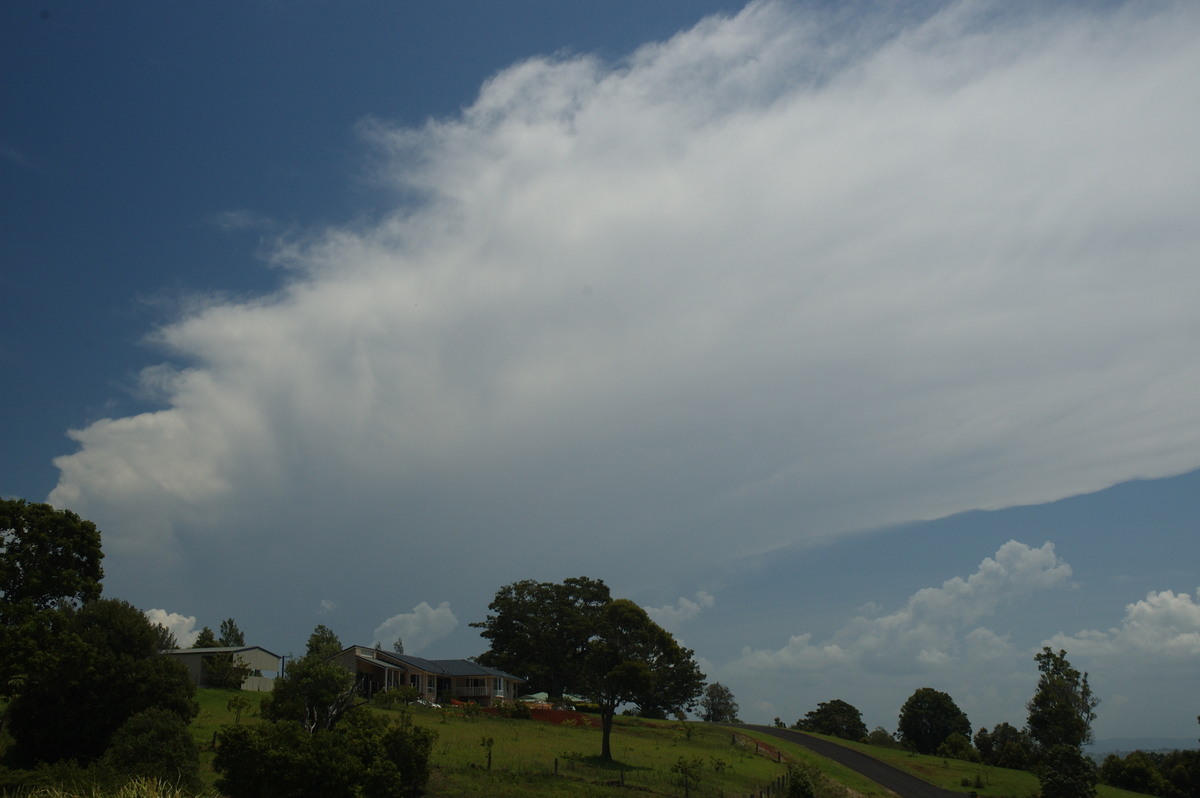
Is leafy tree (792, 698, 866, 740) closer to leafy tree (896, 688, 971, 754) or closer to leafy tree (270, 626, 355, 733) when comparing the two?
leafy tree (896, 688, 971, 754)

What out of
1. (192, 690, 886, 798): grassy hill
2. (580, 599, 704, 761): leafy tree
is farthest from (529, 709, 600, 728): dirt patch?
(580, 599, 704, 761): leafy tree

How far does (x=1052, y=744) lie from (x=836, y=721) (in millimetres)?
37783

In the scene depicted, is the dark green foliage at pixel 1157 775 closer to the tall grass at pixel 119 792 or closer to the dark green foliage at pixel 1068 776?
the dark green foliage at pixel 1068 776

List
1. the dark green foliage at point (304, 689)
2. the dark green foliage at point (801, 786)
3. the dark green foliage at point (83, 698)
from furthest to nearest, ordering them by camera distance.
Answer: the dark green foliage at point (801, 786) → the dark green foliage at point (304, 689) → the dark green foliage at point (83, 698)

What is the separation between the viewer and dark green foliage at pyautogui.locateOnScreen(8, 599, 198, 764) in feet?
94.2

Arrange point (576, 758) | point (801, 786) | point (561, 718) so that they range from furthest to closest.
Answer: point (561, 718), point (576, 758), point (801, 786)

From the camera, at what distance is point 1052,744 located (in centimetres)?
6631

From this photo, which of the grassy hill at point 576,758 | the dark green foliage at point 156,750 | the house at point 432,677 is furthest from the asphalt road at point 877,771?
the dark green foliage at point 156,750

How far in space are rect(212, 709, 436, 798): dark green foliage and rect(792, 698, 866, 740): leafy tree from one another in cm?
8632

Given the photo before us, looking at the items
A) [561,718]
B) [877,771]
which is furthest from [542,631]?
[877,771]

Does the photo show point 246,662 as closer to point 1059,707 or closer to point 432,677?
point 432,677

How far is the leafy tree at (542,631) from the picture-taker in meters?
81.1

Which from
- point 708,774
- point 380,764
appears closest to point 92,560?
point 380,764

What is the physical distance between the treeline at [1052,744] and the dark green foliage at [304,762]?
127ft
